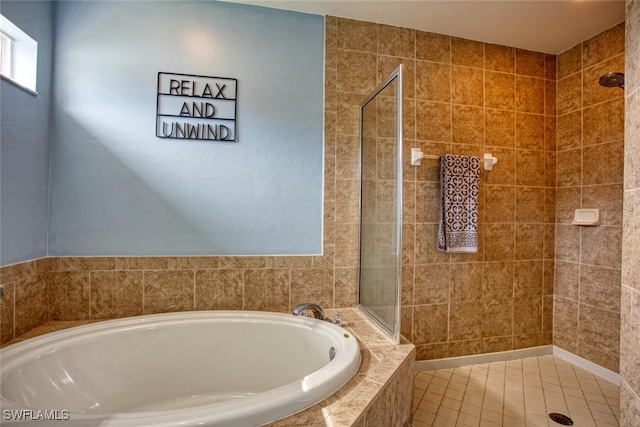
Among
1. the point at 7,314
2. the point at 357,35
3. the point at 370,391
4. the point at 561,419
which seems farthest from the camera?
the point at 357,35

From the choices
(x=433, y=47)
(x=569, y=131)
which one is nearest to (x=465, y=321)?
(x=569, y=131)

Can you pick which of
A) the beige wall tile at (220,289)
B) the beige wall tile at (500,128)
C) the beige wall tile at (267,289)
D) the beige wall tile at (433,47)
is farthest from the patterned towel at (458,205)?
the beige wall tile at (220,289)

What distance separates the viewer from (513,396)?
187 centimetres

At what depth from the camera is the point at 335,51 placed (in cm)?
205

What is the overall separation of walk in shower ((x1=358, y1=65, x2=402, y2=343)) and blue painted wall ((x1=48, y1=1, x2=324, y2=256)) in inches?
12.4

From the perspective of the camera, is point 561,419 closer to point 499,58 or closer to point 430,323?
point 430,323

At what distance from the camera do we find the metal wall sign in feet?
5.97

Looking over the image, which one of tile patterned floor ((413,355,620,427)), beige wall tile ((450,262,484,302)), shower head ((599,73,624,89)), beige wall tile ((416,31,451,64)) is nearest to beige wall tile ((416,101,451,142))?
beige wall tile ((416,31,451,64))

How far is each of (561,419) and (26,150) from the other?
10.4ft

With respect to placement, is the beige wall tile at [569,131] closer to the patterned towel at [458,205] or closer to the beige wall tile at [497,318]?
the patterned towel at [458,205]

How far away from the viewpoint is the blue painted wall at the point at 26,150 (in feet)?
4.58

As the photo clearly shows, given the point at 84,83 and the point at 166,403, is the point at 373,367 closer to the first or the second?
the point at 166,403

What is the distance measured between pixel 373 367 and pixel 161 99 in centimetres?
186

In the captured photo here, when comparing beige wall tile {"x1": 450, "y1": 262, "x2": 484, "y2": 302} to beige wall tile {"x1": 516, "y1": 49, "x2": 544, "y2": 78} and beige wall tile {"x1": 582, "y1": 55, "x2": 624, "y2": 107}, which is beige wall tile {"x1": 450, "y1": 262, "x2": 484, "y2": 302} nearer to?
beige wall tile {"x1": 582, "y1": 55, "x2": 624, "y2": 107}
